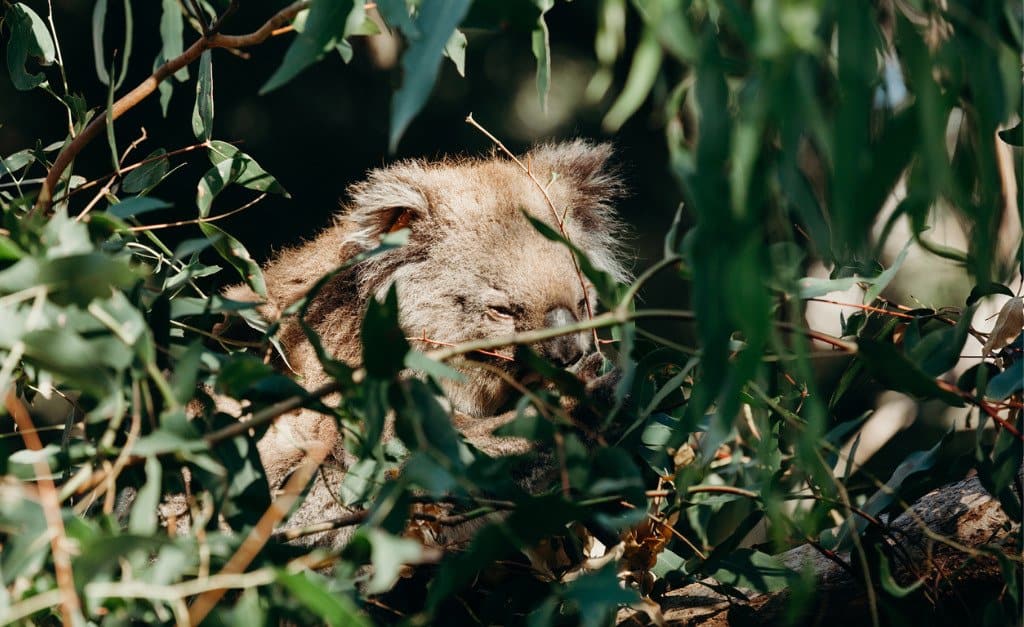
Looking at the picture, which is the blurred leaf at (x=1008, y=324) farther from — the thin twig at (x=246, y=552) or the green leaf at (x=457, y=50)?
the thin twig at (x=246, y=552)

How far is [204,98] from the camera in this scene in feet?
5.52

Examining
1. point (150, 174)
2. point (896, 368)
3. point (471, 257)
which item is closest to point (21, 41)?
point (150, 174)

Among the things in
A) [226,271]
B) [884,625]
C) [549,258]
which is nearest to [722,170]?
[884,625]

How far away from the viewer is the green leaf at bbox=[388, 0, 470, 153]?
2.96 ft

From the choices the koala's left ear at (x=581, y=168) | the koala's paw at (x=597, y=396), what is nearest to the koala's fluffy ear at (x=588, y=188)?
the koala's left ear at (x=581, y=168)

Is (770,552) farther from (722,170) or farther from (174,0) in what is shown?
(174,0)

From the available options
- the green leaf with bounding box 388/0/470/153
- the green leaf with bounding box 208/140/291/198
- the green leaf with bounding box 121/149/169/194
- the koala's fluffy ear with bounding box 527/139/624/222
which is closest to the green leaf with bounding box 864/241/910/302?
the green leaf with bounding box 388/0/470/153

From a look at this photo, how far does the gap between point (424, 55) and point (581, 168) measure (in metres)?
1.93

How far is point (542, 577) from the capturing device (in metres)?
1.53

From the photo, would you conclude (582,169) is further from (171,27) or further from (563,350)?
(171,27)

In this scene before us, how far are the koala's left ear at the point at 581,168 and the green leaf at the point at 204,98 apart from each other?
117 cm

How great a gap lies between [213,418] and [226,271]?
2.84m

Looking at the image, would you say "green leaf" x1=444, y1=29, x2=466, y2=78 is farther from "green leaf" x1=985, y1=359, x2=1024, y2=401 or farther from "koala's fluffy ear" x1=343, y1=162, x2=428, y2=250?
"green leaf" x1=985, y1=359, x2=1024, y2=401

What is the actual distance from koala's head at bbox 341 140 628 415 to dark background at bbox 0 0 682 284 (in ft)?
4.57
